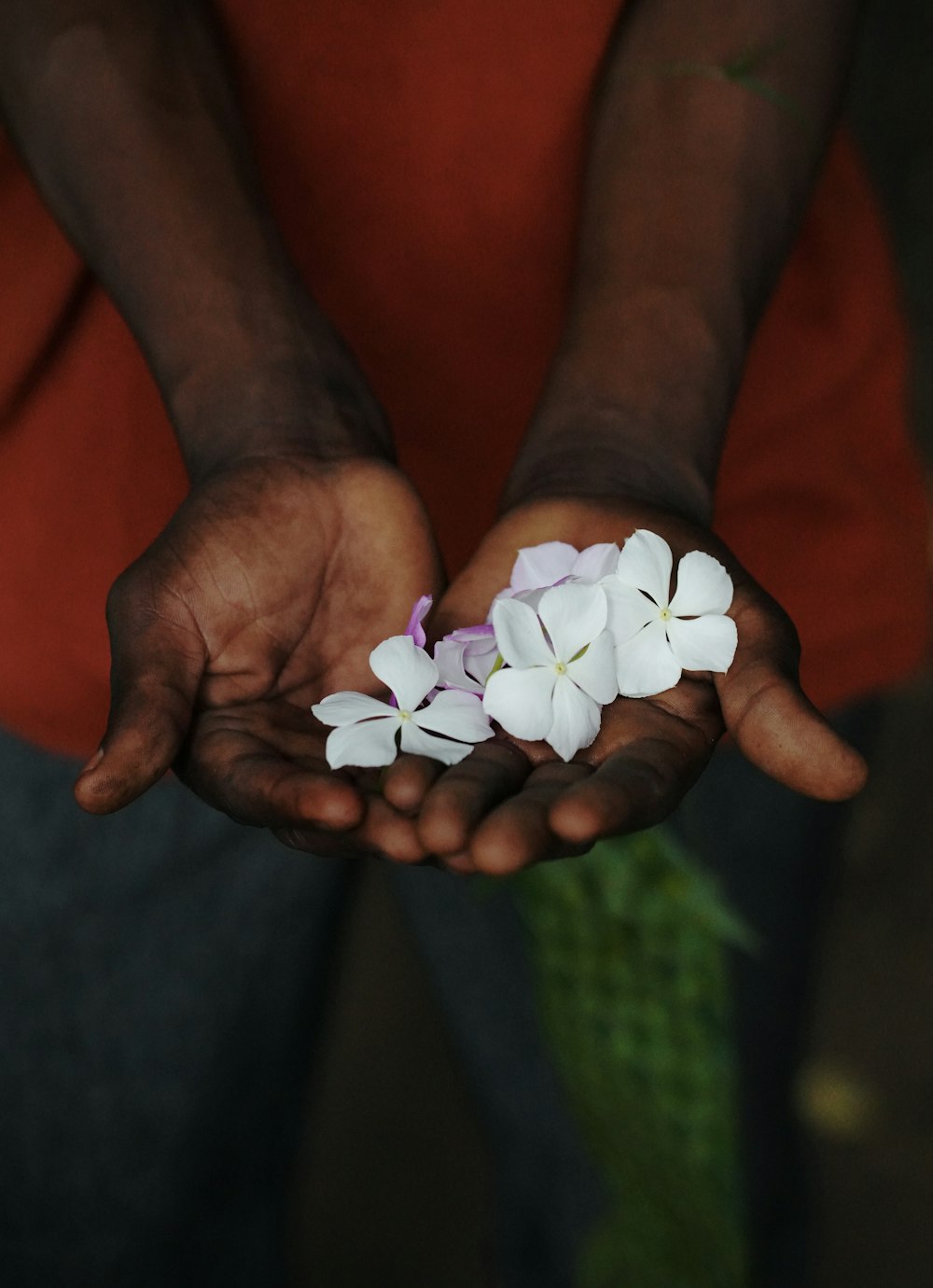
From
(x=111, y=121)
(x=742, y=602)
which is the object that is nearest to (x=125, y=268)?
(x=111, y=121)

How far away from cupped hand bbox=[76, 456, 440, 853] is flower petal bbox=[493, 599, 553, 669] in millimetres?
90

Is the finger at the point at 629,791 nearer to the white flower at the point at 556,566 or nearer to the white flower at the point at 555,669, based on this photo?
the white flower at the point at 555,669

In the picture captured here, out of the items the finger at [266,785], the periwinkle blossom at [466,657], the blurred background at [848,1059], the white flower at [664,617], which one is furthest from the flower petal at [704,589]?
the blurred background at [848,1059]

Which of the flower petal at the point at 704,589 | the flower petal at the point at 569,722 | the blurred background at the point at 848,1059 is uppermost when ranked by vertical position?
the flower petal at the point at 704,589

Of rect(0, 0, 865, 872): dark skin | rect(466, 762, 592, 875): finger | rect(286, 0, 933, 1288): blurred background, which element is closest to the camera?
rect(466, 762, 592, 875): finger

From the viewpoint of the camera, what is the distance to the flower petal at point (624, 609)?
0.76 m

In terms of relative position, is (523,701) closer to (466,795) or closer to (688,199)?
(466,795)

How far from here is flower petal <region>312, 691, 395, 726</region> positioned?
71 centimetres

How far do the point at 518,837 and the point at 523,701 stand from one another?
0.14 m

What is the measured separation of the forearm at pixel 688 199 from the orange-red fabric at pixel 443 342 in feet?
0.16

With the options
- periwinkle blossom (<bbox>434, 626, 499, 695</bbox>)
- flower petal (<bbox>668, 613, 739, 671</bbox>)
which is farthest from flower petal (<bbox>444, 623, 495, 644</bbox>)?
flower petal (<bbox>668, 613, 739, 671</bbox>)

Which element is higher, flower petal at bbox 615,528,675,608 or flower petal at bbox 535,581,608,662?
flower petal at bbox 615,528,675,608

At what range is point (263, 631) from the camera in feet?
2.40

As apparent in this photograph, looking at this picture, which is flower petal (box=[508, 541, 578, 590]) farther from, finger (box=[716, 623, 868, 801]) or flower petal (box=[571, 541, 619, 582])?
finger (box=[716, 623, 868, 801])
